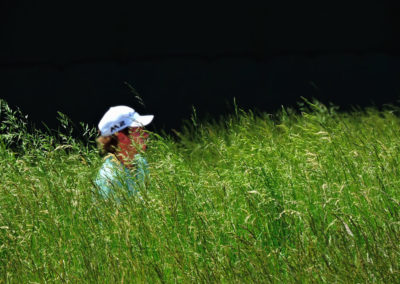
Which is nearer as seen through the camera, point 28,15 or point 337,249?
point 337,249

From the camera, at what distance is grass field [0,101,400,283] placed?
2289 mm

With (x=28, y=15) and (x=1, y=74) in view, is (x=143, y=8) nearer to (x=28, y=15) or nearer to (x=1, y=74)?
(x=28, y=15)

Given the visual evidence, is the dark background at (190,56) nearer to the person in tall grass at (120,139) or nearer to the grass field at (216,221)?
the person in tall grass at (120,139)

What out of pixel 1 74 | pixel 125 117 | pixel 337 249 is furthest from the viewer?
pixel 1 74

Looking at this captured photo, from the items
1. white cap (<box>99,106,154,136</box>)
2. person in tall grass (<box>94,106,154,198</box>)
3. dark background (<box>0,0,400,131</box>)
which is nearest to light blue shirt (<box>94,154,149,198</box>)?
person in tall grass (<box>94,106,154,198</box>)

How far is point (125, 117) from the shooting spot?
3.83 metres

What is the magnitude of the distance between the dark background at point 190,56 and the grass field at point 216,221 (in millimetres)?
4224

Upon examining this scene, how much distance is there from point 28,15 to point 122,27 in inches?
44.3

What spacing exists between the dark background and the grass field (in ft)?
13.9

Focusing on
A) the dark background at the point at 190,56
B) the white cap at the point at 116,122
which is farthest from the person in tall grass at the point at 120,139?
the dark background at the point at 190,56

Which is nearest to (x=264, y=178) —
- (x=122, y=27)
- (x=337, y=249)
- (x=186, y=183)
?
(x=186, y=183)

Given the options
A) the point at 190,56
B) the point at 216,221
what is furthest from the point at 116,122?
A: the point at 190,56

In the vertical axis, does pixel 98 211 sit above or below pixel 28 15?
below

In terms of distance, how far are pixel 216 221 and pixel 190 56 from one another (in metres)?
5.36
